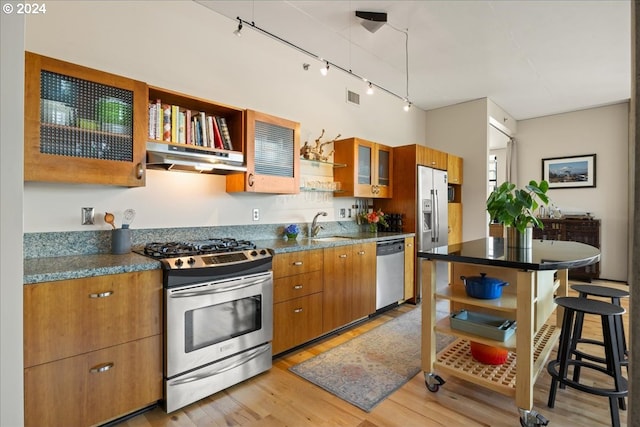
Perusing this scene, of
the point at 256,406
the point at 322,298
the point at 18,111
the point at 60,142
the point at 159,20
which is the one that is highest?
the point at 159,20

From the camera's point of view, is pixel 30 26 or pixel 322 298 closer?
pixel 30 26

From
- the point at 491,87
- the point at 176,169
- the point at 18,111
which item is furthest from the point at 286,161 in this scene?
the point at 491,87

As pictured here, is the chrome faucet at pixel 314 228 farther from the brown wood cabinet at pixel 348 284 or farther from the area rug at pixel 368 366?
the area rug at pixel 368 366

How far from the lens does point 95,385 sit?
67.2 inches

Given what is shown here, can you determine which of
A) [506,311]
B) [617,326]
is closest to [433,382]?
[506,311]

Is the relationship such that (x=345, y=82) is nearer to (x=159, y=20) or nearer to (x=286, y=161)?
(x=286, y=161)

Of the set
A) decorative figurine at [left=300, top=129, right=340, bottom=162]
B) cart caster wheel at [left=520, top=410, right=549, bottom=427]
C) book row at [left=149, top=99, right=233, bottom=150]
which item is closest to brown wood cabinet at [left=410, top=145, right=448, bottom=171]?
decorative figurine at [left=300, top=129, right=340, bottom=162]

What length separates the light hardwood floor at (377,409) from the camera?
6.22 feet

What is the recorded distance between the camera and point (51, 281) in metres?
1.57

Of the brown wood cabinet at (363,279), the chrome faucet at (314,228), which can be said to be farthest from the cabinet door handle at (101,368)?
the chrome faucet at (314,228)

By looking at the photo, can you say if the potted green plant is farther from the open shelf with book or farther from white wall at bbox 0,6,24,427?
white wall at bbox 0,6,24,427

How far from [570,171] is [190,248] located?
674cm

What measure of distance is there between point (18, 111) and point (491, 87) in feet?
17.7

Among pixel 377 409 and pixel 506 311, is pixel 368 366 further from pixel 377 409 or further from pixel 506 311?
pixel 506 311
